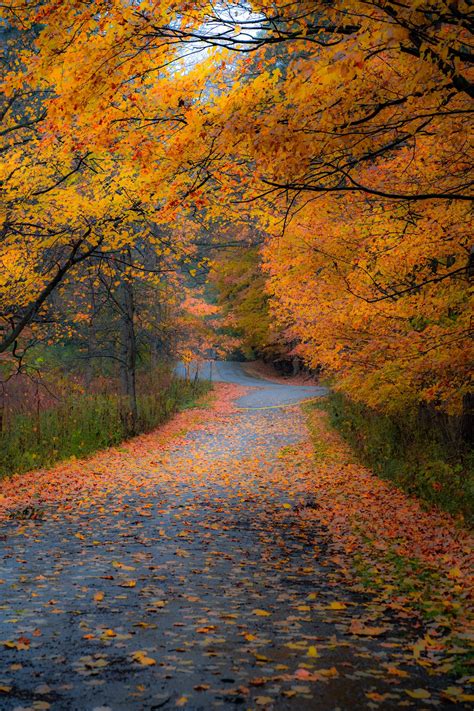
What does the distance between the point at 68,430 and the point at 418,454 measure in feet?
26.3

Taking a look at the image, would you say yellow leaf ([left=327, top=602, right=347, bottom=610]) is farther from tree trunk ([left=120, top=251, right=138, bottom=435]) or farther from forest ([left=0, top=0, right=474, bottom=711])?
tree trunk ([left=120, top=251, right=138, bottom=435])

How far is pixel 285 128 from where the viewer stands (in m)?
5.72

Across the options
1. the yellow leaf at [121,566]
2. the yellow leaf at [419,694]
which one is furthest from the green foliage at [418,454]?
the yellow leaf at [419,694]

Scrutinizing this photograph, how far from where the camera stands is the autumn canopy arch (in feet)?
18.0

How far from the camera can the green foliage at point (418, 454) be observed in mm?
9945

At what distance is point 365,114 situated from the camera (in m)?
6.39

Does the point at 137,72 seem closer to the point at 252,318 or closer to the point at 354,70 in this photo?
the point at 354,70

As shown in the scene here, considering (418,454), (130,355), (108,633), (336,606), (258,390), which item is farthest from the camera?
(258,390)

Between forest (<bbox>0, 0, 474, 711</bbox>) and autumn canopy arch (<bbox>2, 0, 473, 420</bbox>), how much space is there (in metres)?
0.03

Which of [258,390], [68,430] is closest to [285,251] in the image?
[68,430]

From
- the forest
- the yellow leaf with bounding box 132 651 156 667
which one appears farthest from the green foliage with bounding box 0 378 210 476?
the yellow leaf with bounding box 132 651 156 667

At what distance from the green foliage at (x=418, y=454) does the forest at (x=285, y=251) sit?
74mm

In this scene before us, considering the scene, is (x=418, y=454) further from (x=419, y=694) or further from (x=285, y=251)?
(x=419, y=694)

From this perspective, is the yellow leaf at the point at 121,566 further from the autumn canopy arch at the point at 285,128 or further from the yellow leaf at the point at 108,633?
the autumn canopy arch at the point at 285,128
